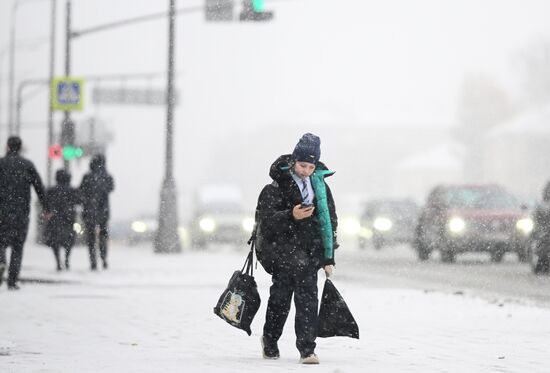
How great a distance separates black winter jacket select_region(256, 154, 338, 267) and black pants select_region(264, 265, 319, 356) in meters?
0.09

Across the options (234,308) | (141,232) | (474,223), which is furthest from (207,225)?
(234,308)

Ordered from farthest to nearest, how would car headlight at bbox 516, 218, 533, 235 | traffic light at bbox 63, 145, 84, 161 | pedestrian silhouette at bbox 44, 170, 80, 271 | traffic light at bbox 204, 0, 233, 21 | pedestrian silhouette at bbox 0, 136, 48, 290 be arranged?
traffic light at bbox 63, 145, 84, 161 < traffic light at bbox 204, 0, 233, 21 < car headlight at bbox 516, 218, 533, 235 < pedestrian silhouette at bbox 44, 170, 80, 271 < pedestrian silhouette at bbox 0, 136, 48, 290

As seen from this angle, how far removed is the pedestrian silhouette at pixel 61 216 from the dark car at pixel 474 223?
7.84m

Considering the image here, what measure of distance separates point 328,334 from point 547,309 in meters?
5.66

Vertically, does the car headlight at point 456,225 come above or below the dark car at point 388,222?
above

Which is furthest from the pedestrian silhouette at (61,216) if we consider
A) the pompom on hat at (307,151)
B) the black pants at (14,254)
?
the pompom on hat at (307,151)

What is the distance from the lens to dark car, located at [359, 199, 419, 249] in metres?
38.0

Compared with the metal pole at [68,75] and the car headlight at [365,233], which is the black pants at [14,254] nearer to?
the metal pole at [68,75]

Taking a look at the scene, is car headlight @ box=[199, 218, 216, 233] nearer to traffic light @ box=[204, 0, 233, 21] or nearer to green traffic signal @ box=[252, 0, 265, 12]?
traffic light @ box=[204, 0, 233, 21]

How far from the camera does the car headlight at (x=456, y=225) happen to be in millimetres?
26469

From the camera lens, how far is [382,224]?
38812 mm

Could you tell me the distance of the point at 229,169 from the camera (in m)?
179

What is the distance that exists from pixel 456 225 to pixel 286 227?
678 inches

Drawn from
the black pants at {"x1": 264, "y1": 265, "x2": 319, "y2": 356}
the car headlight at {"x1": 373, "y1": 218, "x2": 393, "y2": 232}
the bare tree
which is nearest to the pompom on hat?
the black pants at {"x1": 264, "y1": 265, "x2": 319, "y2": 356}
